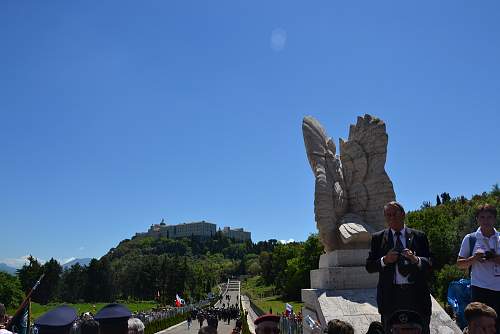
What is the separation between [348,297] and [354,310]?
1.81ft

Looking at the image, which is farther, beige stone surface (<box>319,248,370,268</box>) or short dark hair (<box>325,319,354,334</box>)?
beige stone surface (<box>319,248,370,268</box>)

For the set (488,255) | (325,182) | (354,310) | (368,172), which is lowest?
(354,310)

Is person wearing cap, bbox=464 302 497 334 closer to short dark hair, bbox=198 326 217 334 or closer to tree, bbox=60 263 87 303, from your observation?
short dark hair, bbox=198 326 217 334

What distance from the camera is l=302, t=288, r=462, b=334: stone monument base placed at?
29.5ft

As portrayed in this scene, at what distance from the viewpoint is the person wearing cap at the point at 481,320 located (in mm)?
3725

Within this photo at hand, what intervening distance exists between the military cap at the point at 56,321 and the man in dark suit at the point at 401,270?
306 centimetres

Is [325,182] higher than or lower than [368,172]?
lower

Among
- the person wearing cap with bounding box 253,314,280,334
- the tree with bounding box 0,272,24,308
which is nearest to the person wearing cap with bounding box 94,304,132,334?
the person wearing cap with bounding box 253,314,280,334

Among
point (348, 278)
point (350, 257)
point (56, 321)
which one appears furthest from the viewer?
point (350, 257)

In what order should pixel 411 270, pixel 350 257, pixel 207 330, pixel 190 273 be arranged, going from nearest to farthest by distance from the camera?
pixel 207 330 → pixel 411 270 → pixel 350 257 → pixel 190 273

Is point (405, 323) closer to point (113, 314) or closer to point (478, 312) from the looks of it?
point (478, 312)

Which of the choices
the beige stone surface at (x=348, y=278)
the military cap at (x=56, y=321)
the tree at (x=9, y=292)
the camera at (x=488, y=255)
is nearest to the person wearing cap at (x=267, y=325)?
the military cap at (x=56, y=321)

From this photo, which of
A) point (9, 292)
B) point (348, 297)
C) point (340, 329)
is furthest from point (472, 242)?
point (9, 292)

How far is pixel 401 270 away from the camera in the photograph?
5062 mm
